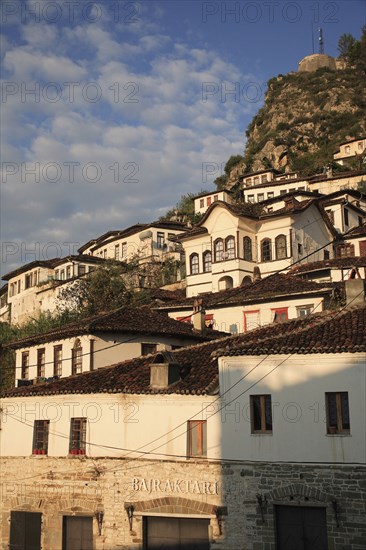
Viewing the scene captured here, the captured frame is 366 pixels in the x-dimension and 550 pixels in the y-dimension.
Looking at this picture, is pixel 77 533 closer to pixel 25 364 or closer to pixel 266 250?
pixel 25 364

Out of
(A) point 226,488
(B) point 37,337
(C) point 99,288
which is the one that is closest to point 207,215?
(C) point 99,288

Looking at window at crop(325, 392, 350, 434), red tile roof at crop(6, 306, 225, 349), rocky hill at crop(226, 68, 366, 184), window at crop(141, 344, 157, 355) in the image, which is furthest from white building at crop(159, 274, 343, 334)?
rocky hill at crop(226, 68, 366, 184)

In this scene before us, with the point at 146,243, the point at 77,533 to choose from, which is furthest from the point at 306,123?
the point at 77,533

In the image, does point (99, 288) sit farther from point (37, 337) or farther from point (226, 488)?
point (226, 488)

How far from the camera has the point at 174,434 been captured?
21.9 meters

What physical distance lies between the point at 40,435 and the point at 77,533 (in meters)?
4.08

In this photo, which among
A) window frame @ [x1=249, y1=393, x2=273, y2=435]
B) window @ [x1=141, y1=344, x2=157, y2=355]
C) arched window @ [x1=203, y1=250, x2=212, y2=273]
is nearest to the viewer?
window frame @ [x1=249, y1=393, x2=273, y2=435]

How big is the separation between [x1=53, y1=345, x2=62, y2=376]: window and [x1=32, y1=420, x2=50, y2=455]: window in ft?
21.0

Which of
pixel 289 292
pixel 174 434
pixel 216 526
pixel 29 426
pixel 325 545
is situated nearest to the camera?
pixel 325 545

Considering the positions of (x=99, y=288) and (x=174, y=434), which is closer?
(x=174, y=434)

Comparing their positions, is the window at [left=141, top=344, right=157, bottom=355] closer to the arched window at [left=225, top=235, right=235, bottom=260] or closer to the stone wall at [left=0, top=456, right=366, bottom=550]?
the stone wall at [left=0, top=456, right=366, bottom=550]

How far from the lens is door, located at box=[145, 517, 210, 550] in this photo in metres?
20.6

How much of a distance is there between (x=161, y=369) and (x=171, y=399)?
1160 mm

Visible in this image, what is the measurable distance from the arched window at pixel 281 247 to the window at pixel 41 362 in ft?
75.9
